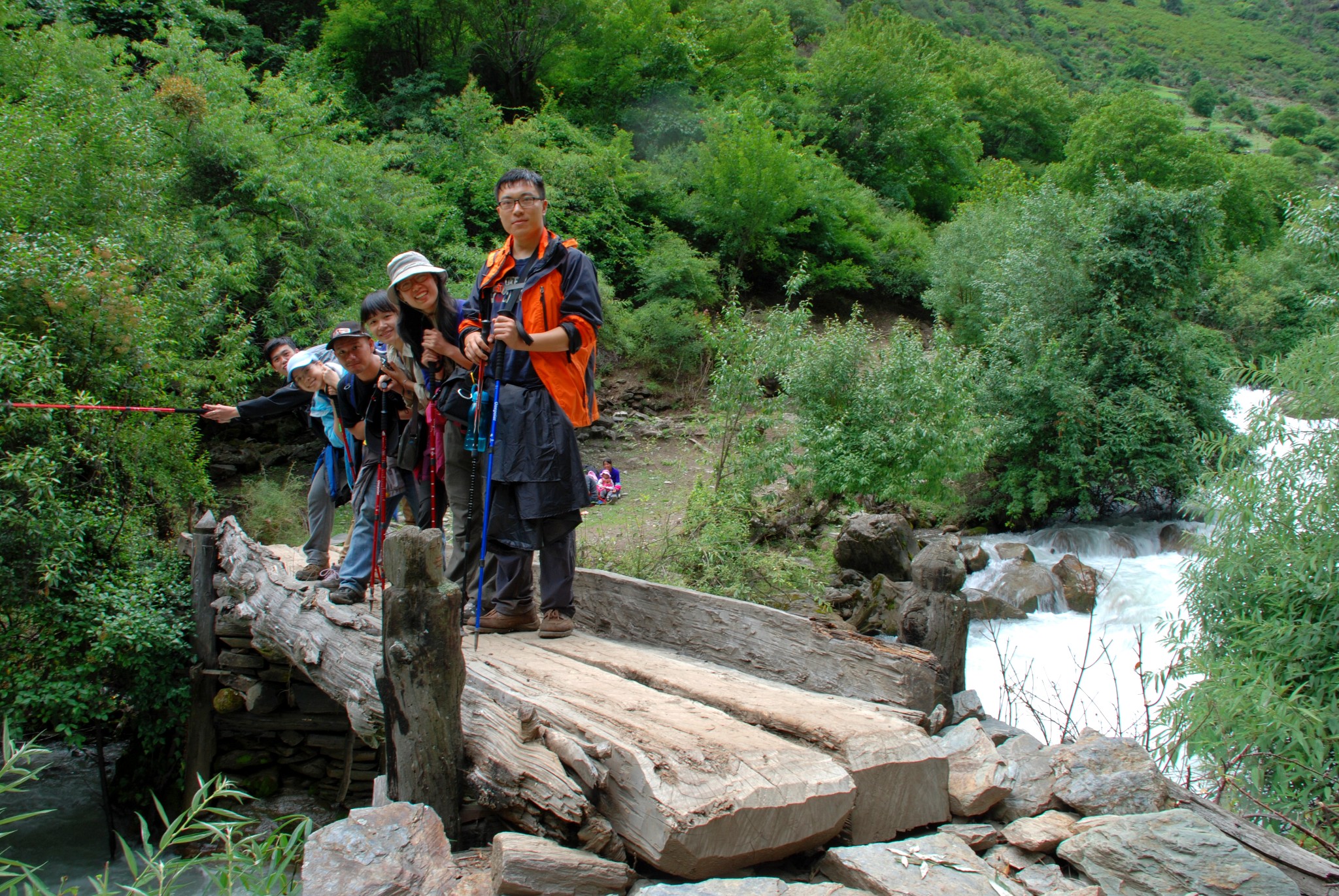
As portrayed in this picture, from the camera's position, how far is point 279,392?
550 centimetres

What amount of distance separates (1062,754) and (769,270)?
961 inches

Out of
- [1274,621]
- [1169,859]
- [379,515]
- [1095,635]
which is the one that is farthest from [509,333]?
[1095,635]

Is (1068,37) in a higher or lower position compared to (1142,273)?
higher

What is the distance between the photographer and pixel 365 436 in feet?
15.1

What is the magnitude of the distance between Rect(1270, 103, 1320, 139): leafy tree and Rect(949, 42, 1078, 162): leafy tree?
137ft

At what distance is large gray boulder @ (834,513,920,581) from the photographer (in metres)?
10.9

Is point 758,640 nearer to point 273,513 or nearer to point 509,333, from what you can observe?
point 509,333

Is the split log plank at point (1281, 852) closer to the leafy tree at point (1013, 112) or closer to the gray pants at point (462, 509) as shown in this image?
the gray pants at point (462, 509)

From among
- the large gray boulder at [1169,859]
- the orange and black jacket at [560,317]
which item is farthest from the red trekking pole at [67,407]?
the large gray boulder at [1169,859]

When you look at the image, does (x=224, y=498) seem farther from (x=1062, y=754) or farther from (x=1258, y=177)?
(x=1258, y=177)

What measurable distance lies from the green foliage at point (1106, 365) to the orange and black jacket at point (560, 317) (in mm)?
11184

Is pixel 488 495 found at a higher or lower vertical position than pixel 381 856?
higher

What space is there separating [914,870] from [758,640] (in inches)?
66.0

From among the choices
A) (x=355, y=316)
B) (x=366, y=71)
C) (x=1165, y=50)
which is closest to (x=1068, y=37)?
(x=1165, y=50)
